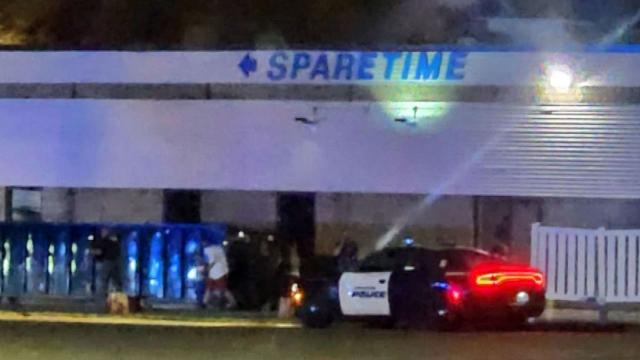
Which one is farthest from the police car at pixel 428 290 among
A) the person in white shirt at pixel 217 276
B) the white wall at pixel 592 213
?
the white wall at pixel 592 213

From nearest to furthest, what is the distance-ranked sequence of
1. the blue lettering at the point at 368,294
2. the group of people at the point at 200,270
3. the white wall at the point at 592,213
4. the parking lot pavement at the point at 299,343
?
the parking lot pavement at the point at 299,343, the blue lettering at the point at 368,294, the group of people at the point at 200,270, the white wall at the point at 592,213

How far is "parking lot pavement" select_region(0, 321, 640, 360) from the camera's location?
20625mm

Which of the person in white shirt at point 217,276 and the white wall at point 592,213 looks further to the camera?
the white wall at point 592,213

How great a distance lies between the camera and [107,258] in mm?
→ 32719

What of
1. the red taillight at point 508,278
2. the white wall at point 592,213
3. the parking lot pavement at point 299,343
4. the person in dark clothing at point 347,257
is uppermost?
the white wall at point 592,213

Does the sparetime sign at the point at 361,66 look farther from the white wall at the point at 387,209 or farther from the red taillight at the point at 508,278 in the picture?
the red taillight at the point at 508,278

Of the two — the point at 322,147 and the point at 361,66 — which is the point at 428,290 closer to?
the point at 322,147

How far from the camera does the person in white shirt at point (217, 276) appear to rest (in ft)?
105

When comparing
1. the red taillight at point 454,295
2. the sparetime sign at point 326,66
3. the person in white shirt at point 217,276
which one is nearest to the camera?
the red taillight at point 454,295

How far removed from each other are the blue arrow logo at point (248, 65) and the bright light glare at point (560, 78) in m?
6.78

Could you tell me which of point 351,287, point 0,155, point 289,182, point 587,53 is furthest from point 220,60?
point 351,287

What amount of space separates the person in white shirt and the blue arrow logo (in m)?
5.39

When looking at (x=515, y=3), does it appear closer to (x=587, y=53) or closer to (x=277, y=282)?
(x=587, y=53)

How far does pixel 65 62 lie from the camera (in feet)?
122
